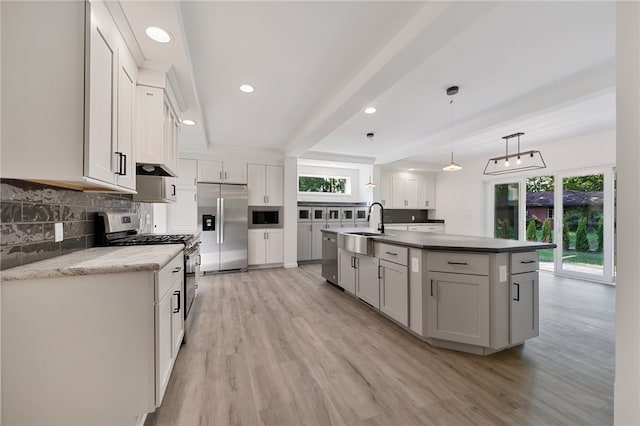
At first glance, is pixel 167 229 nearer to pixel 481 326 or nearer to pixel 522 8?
pixel 481 326

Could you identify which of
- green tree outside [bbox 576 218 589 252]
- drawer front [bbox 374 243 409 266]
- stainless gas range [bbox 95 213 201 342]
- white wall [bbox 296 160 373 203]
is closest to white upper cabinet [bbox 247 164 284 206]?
white wall [bbox 296 160 373 203]

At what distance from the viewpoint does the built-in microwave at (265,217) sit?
549cm

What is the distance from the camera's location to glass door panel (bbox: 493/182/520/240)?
5871mm

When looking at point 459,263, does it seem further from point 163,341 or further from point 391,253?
point 163,341

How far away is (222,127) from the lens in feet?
13.4

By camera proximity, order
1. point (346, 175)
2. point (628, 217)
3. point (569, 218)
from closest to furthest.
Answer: point (628, 217), point (569, 218), point (346, 175)

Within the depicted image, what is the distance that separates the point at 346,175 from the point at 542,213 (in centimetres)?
444

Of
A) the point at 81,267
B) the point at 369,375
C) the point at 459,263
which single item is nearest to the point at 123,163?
the point at 81,267

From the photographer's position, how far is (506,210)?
6117mm

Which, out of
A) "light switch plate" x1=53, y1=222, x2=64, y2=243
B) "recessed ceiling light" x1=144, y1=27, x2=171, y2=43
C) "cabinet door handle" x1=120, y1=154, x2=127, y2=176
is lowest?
"light switch plate" x1=53, y1=222, x2=64, y2=243

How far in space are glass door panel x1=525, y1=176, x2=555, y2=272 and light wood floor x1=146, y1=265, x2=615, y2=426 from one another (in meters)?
2.63

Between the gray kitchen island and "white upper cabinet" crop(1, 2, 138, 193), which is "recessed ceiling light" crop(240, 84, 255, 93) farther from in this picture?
the gray kitchen island

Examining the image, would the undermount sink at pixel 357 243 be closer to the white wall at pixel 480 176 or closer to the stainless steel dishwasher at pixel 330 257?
the stainless steel dishwasher at pixel 330 257

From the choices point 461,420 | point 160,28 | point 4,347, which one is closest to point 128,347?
point 4,347
